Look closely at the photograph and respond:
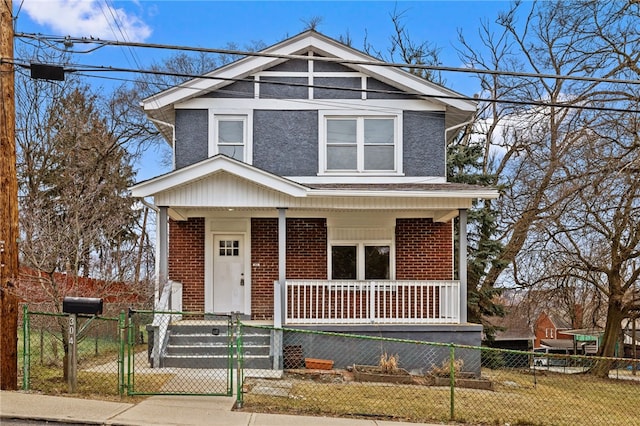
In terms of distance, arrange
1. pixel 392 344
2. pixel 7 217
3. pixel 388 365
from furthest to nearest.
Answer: pixel 392 344, pixel 388 365, pixel 7 217

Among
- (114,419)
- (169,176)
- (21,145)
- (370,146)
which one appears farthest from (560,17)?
(21,145)

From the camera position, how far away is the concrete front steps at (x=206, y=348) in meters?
11.7

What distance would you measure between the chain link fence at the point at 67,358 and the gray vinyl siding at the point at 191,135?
4.42 meters

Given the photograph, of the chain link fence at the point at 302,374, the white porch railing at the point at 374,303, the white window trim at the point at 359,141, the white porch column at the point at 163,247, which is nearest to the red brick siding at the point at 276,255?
the white porch railing at the point at 374,303

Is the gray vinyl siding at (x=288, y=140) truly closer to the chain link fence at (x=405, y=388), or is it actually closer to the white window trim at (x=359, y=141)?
the white window trim at (x=359, y=141)

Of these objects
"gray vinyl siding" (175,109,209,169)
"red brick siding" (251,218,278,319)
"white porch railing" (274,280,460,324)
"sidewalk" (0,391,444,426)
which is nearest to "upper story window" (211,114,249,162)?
"gray vinyl siding" (175,109,209,169)

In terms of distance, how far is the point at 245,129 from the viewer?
1484 centimetres

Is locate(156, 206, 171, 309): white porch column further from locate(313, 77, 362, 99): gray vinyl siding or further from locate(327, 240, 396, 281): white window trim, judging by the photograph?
locate(313, 77, 362, 99): gray vinyl siding

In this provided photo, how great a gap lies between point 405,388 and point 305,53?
862cm

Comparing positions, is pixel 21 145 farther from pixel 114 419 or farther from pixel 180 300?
pixel 114 419

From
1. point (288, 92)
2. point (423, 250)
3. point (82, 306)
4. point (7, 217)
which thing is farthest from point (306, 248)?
point (7, 217)

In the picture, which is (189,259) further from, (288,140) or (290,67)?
(290,67)

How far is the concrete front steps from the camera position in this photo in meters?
11.7

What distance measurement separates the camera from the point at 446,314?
13.1 metres
